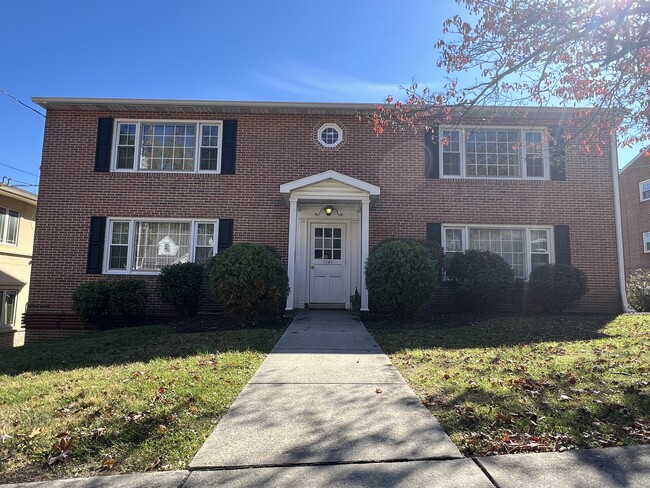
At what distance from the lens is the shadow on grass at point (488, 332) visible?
6804 millimetres

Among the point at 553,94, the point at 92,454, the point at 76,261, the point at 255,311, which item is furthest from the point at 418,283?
the point at 76,261

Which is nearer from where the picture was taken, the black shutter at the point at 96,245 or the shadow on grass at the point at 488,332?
the shadow on grass at the point at 488,332

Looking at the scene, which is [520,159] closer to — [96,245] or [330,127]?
[330,127]

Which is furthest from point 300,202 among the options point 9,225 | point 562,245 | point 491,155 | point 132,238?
point 9,225

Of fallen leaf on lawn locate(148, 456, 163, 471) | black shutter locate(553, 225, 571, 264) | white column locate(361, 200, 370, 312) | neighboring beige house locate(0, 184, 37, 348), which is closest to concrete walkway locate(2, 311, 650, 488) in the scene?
fallen leaf on lawn locate(148, 456, 163, 471)

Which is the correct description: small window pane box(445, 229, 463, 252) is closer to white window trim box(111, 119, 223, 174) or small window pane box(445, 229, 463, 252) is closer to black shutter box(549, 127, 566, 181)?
black shutter box(549, 127, 566, 181)

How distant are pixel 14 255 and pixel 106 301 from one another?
10543 millimetres

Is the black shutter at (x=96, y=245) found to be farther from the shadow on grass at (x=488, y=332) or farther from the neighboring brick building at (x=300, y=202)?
the shadow on grass at (x=488, y=332)

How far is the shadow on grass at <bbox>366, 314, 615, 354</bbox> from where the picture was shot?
680 centimetres

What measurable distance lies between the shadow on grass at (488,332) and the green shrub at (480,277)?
543 mm

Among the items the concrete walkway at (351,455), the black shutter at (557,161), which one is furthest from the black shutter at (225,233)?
the black shutter at (557,161)

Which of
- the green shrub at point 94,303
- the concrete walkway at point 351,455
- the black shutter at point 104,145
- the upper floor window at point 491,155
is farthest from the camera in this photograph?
the upper floor window at point 491,155

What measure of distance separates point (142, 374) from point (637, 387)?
17.3 ft

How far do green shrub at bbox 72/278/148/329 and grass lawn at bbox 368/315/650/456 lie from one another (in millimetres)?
5695
